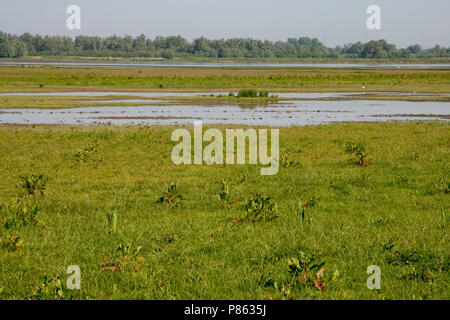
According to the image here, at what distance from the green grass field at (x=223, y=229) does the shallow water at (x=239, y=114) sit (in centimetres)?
1430

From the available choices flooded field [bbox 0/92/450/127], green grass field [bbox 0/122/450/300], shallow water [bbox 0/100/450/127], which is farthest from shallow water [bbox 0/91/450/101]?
green grass field [bbox 0/122/450/300]

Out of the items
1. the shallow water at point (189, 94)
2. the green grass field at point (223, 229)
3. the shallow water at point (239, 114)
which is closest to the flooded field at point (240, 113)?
the shallow water at point (239, 114)

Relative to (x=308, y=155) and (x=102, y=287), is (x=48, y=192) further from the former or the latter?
(x=308, y=155)

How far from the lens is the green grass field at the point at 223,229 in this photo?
688 centimetres

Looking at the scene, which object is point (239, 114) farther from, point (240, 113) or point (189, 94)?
point (189, 94)

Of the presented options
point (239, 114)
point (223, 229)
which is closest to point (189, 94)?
point (239, 114)

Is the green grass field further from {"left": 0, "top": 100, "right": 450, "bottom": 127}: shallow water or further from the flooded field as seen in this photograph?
the flooded field

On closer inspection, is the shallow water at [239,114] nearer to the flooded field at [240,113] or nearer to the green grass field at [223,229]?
the flooded field at [240,113]

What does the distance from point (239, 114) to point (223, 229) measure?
95.8 feet

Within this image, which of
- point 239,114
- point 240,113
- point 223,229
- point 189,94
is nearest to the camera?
point 223,229

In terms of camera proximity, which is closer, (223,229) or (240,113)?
(223,229)

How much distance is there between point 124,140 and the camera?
23922 millimetres

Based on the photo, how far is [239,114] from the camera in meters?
38.5
